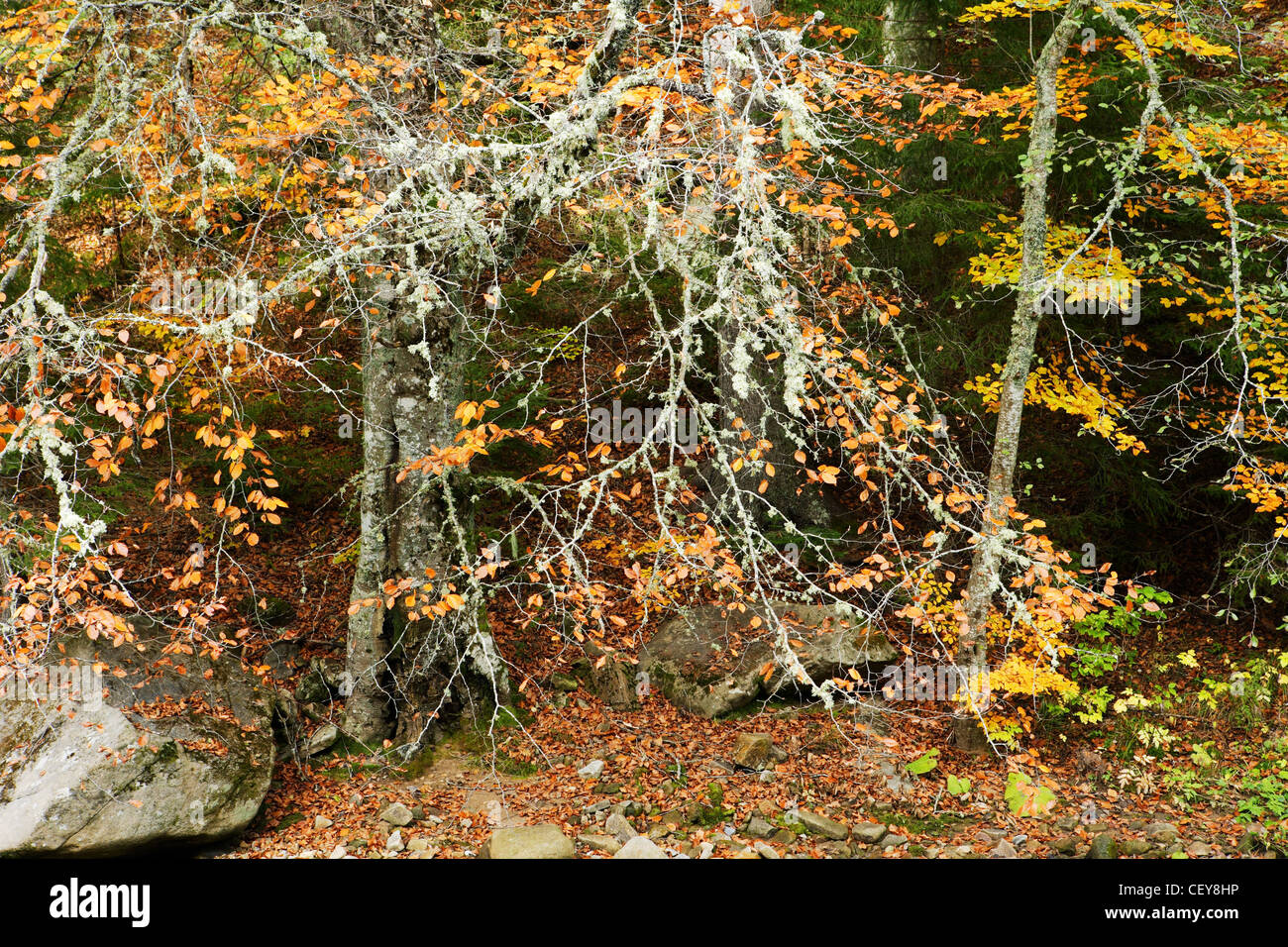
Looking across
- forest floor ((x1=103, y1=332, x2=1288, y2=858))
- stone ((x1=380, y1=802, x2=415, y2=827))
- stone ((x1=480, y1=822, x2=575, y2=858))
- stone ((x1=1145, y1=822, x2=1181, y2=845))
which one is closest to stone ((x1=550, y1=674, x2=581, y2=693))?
forest floor ((x1=103, y1=332, x2=1288, y2=858))

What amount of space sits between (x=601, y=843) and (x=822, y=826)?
5.40 ft

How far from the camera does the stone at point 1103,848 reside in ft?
21.2

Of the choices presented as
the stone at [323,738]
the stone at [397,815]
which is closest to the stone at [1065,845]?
the stone at [397,815]

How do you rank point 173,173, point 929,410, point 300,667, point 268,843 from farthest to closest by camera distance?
point 929,410
point 300,667
point 268,843
point 173,173

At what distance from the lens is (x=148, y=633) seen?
7234 mm

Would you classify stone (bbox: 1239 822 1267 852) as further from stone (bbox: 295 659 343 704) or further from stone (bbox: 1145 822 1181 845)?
stone (bbox: 295 659 343 704)

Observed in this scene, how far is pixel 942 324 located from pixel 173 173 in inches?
289

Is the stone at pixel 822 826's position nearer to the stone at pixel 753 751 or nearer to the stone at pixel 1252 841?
the stone at pixel 753 751

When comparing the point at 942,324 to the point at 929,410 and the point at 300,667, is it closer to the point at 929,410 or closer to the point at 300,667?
the point at 929,410

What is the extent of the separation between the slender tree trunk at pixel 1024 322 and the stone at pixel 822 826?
1461 millimetres

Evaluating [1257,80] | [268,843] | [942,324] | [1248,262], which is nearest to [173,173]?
[268,843]

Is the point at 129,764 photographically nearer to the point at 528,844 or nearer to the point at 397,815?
the point at 397,815

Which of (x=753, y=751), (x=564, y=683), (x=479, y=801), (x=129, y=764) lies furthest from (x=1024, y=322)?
(x=129, y=764)

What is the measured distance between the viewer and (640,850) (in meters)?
5.96
